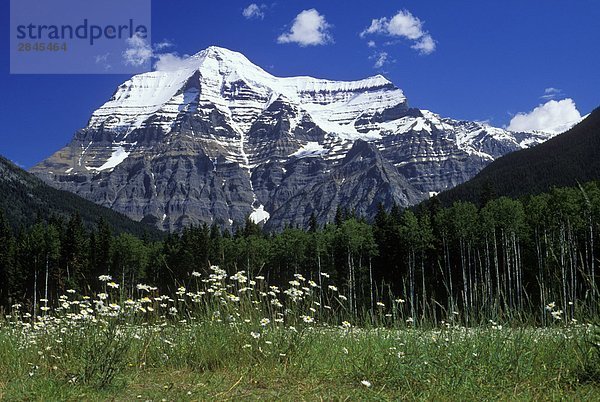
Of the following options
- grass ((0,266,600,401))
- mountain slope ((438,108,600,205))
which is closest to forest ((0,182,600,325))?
grass ((0,266,600,401))

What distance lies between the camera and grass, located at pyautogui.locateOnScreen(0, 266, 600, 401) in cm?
520

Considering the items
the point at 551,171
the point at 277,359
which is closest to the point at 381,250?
the point at 277,359

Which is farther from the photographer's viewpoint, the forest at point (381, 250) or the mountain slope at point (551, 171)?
the mountain slope at point (551, 171)

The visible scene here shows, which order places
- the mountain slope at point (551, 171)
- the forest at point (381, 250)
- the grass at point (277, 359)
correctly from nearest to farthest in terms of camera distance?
the grass at point (277, 359)
the forest at point (381, 250)
the mountain slope at point (551, 171)

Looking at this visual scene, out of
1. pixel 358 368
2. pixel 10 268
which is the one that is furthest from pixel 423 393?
pixel 10 268

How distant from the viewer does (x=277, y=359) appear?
634 cm

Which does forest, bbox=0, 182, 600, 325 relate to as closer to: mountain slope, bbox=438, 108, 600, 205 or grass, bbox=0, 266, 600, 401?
grass, bbox=0, 266, 600, 401

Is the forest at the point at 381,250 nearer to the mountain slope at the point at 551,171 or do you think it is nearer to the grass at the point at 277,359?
the grass at the point at 277,359

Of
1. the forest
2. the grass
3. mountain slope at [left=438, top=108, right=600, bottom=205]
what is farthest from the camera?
mountain slope at [left=438, top=108, right=600, bottom=205]

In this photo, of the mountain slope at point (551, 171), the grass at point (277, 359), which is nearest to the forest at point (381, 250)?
the grass at point (277, 359)

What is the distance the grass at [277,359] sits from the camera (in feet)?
17.1

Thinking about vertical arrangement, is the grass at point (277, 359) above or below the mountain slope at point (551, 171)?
below

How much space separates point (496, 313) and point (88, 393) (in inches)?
203

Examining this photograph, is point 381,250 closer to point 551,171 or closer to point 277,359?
point 277,359
